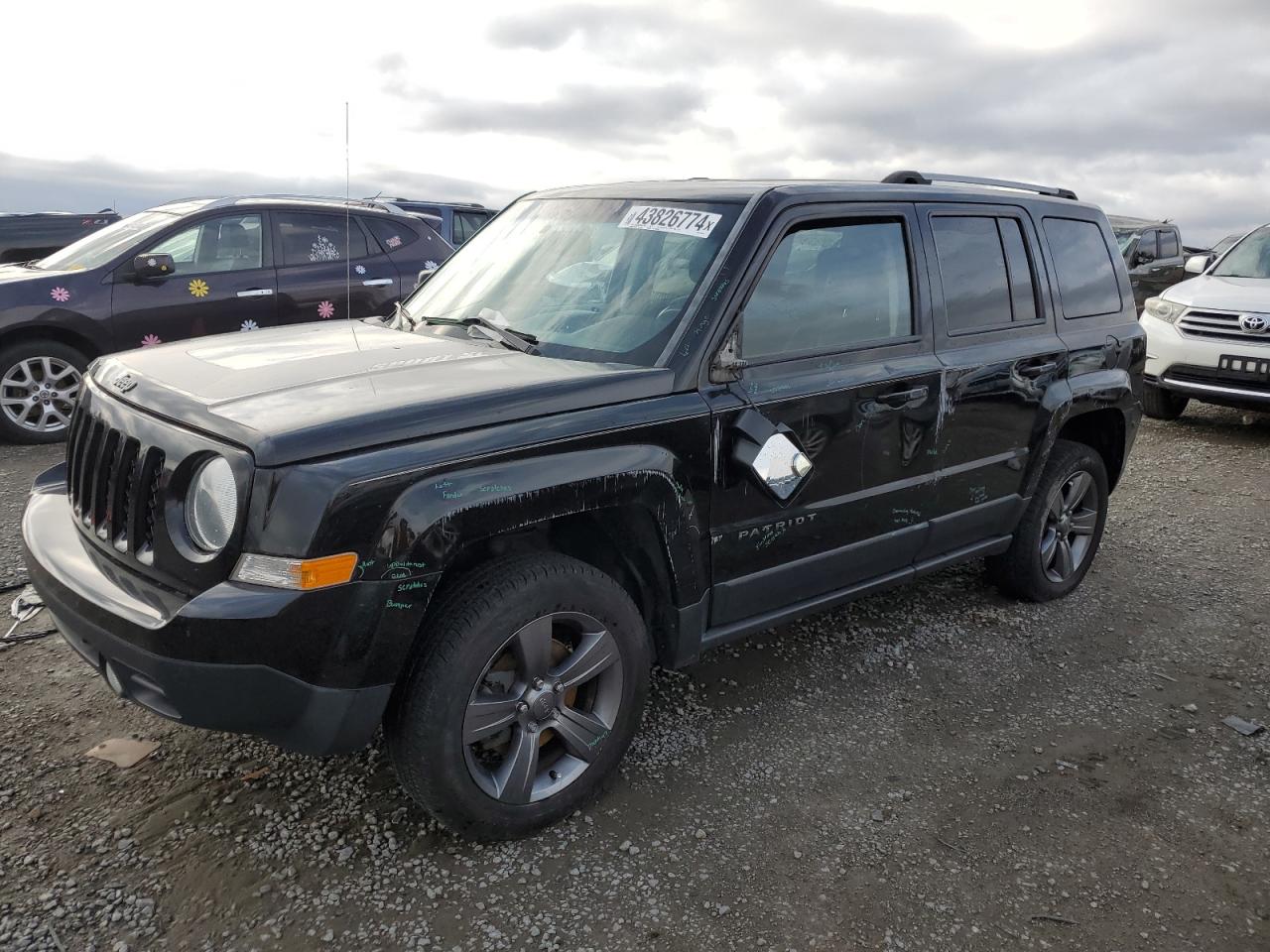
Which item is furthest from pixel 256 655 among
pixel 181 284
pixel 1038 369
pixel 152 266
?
pixel 181 284

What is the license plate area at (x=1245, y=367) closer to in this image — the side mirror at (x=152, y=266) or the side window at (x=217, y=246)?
the side window at (x=217, y=246)

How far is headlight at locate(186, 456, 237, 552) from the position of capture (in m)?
2.34

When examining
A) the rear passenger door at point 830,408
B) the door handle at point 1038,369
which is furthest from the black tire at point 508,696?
the door handle at point 1038,369

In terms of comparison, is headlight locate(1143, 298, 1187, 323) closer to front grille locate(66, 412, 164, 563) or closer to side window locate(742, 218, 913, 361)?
side window locate(742, 218, 913, 361)

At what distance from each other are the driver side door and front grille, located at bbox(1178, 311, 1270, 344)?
24.4ft

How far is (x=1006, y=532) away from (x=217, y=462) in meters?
3.28

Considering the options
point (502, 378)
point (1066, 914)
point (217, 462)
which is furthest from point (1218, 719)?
point (217, 462)

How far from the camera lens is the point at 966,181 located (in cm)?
427

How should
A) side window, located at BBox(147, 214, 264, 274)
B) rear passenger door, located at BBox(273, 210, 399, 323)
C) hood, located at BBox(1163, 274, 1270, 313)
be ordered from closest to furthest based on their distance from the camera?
side window, located at BBox(147, 214, 264, 274), rear passenger door, located at BBox(273, 210, 399, 323), hood, located at BBox(1163, 274, 1270, 313)

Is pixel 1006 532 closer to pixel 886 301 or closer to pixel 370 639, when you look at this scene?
pixel 886 301

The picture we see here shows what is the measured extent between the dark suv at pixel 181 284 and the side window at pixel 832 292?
12.3ft

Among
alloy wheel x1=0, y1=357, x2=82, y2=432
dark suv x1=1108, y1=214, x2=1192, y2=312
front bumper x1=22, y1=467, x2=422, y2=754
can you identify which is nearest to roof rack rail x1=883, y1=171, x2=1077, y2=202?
front bumper x1=22, y1=467, x2=422, y2=754

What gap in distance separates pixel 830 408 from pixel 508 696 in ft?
4.66

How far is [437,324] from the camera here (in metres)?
3.52
